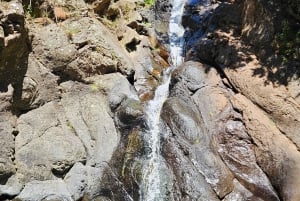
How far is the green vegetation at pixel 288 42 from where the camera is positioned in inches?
362

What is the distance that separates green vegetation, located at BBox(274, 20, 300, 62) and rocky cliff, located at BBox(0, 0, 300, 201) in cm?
2

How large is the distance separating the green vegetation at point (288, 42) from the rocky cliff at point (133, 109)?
2cm

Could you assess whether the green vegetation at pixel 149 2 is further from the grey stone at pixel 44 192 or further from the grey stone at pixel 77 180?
the grey stone at pixel 44 192

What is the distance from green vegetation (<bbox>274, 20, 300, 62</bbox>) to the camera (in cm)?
918

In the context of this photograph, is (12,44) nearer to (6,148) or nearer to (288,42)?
(6,148)

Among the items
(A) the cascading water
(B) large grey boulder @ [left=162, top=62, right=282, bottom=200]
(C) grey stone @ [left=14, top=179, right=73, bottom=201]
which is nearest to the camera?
(C) grey stone @ [left=14, top=179, right=73, bottom=201]

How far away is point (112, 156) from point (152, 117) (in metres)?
1.35

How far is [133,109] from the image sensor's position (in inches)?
350

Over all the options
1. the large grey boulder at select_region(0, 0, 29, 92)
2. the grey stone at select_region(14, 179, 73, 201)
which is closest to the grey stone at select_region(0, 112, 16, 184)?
the grey stone at select_region(14, 179, 73, 201)

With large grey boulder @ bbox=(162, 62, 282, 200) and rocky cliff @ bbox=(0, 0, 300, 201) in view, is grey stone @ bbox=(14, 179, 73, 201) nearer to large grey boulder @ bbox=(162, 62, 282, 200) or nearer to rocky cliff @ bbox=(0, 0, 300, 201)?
rocky cliff @ bbox=(0, 0, 300, 201)

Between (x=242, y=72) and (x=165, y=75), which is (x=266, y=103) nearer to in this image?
(x=242, y=72)

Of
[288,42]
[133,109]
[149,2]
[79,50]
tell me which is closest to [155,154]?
[133,109]

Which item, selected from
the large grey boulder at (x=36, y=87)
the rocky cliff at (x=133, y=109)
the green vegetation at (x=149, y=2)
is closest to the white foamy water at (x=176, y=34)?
→ the green vegetation at (x=149, y=2)

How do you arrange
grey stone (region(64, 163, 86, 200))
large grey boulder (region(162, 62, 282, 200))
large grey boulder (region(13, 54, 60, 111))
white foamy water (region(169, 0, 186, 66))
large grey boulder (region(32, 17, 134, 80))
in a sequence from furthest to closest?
white foamy water (region(169, 0, 186, 66)), large grey boulder (region(32, 17, 134, 80)), large grey boulder (region(13, 54, 60, 111)), large grey boulder (region(162, 62, 282, 200)), grey stone (region(64, 163, 86, 200))
